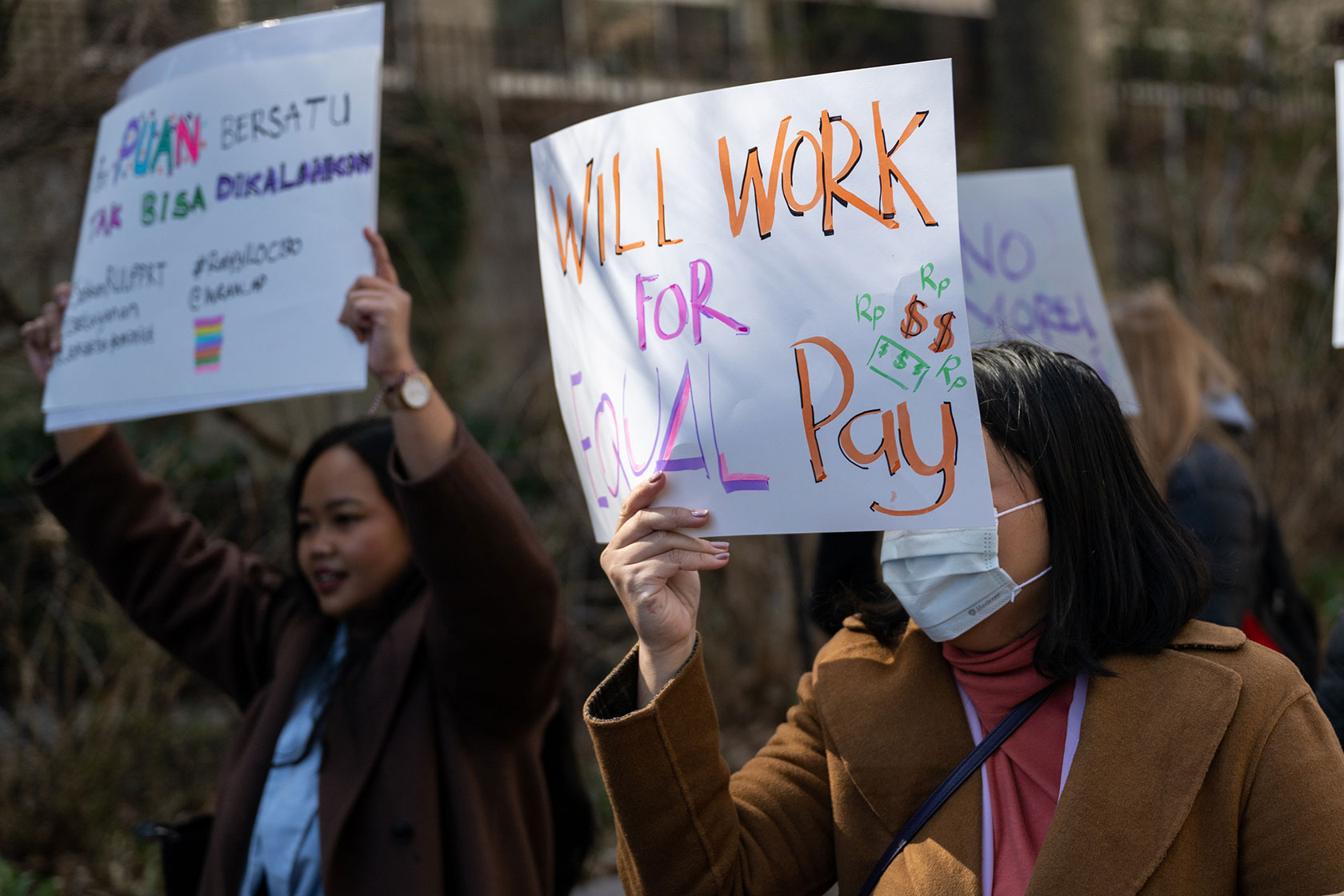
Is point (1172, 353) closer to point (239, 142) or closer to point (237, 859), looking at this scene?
point (239, 142)

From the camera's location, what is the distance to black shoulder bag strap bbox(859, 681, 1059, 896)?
1.67 m

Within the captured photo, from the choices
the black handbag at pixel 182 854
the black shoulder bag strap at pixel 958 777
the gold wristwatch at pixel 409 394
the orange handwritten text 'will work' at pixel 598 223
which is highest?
the orange handwritten text 'will work' at pixel 598 223

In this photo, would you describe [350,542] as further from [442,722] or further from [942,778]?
[942,778]

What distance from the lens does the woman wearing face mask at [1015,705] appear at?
4.99ft

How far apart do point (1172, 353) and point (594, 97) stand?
808cm

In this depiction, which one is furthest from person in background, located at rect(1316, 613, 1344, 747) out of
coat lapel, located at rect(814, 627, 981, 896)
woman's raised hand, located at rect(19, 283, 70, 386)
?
woman's raised hand, located at rect(19, 283, 70, 386)

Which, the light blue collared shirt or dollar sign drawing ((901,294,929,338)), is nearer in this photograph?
dollar sign drawing ((901,294,929,338))

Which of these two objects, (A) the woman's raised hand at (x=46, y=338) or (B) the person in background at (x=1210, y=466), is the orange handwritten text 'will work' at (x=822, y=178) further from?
(A) the woman's raised hand at (x=46, y=338)

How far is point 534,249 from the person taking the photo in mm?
8539

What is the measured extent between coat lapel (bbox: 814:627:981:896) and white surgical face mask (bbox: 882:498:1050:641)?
101 millimetres

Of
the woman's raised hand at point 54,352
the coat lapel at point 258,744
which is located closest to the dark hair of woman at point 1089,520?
the coat lapel at point 258,744

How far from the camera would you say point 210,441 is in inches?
283

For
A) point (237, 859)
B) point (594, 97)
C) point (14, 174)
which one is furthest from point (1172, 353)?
point (594, 97)

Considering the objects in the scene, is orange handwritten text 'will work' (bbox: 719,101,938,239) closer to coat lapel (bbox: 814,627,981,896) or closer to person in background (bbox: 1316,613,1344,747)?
coat lapel (bbox: 814,627,981,896)
